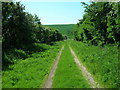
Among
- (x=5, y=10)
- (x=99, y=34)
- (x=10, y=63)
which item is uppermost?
(x=5, y=10)

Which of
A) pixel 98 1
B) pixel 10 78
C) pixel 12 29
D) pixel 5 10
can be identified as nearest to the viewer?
pixel 10 78

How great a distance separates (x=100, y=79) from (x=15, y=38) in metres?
32.6

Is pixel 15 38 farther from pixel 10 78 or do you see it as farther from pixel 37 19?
pixel 37 19

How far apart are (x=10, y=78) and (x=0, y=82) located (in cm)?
111

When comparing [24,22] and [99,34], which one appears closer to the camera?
[99,34]

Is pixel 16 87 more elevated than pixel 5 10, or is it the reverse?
pixel 5 10

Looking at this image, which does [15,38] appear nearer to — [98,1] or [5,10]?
[5,10]

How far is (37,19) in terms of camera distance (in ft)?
258

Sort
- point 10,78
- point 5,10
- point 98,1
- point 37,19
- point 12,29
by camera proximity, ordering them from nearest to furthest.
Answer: point 10,78 → point 98,1 → point 5,10 → point 12,29 → point 37,19

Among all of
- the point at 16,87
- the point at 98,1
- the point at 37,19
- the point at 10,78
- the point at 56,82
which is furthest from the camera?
the point at 37,19

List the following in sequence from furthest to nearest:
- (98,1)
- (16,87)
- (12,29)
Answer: (12,29) → (98,1) → (16,87)

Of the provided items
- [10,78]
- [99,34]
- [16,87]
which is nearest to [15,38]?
[99,34]

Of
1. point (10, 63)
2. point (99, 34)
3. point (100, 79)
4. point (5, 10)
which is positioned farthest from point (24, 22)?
point (100, 79)

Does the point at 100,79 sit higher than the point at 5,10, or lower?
lower
